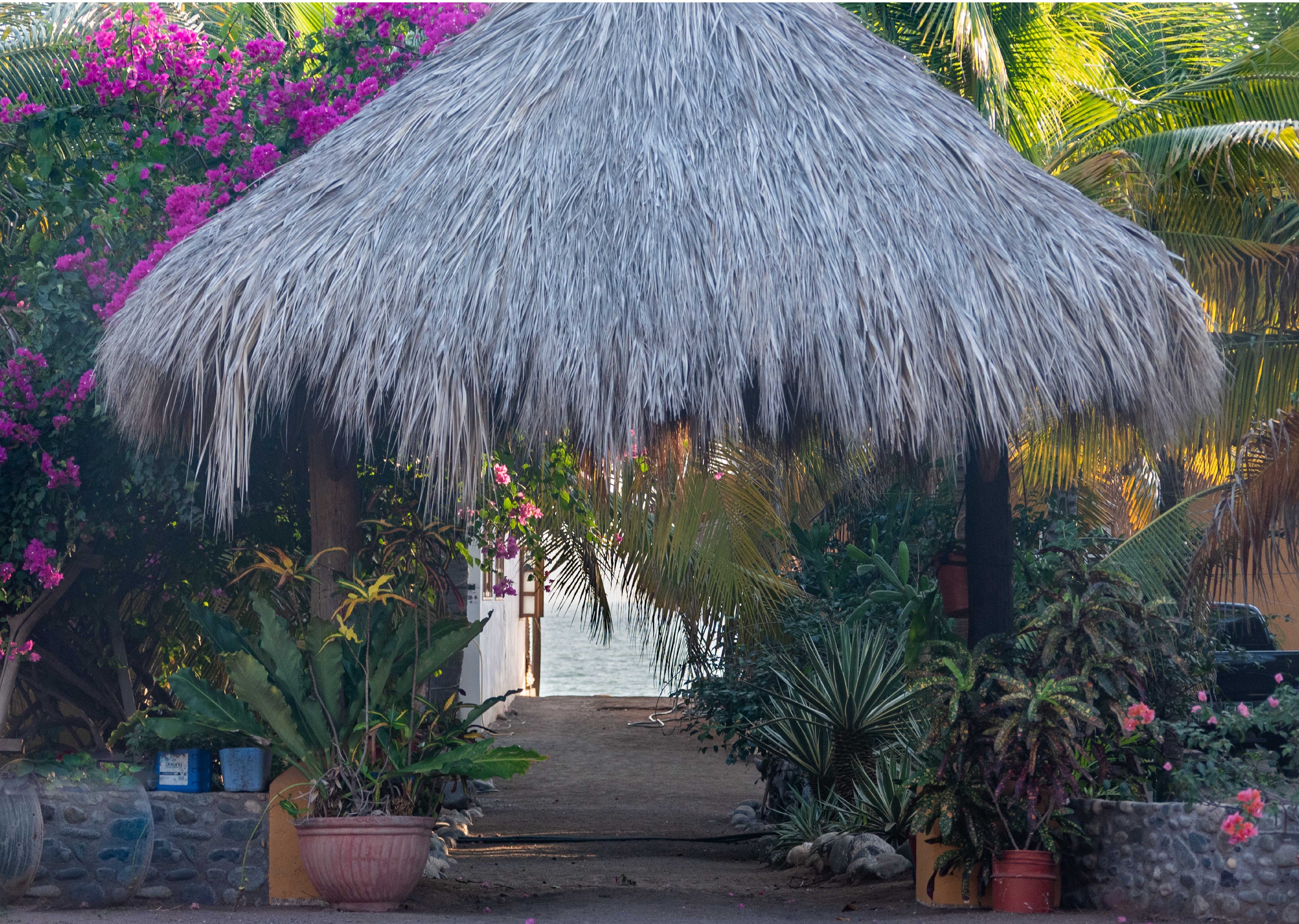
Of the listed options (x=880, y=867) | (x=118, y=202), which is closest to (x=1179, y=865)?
(x=880, y=867)

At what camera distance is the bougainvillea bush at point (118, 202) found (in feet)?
20.0

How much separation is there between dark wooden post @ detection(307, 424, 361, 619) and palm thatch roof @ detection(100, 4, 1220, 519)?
0.37 metres

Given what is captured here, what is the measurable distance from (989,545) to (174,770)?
3713mm

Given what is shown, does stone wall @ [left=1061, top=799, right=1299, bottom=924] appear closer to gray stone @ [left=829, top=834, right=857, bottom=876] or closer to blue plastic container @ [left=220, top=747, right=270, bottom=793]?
gray stone @ [left=829, top=834, right=857, bottom=876]

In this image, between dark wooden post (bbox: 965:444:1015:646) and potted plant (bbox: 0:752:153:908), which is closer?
potted plant (bbox: 0:752:153:908)

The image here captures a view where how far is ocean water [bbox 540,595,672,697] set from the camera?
36.7 feet

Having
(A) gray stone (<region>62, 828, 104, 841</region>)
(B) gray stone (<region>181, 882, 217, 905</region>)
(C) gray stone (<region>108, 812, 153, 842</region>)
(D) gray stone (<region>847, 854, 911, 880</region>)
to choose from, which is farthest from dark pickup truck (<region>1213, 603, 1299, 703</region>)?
(A) gray stone (<region>62, 828, 104, 841</region>)

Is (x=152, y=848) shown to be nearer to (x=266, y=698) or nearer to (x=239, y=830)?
(x=239, y=830)

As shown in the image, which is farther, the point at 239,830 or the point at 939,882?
the point at 239,830

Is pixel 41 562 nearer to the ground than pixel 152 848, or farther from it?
farther from it

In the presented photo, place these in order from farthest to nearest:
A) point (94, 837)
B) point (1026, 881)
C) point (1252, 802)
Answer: point (94, 837)
point (1026, 881)
point (1252, 802)

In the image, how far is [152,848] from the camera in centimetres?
542

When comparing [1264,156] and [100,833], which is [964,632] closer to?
[1264,156]

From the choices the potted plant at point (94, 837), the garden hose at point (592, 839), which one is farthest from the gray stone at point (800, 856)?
the potted plant at point (94, 837)
